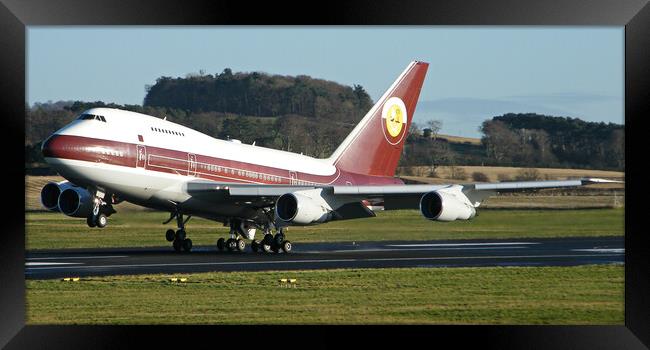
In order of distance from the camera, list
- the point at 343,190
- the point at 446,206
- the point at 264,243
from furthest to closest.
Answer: the point at 264,243, the point at 343,190, the point at 446,206

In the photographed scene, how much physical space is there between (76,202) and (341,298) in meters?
15.6

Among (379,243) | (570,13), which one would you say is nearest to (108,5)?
(570,13)

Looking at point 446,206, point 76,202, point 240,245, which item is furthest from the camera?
point 240,245

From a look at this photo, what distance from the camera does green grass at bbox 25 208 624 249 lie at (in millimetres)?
44062

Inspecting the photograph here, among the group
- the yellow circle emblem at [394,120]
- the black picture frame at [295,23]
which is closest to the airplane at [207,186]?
the yellow circle emblem at [394,120]

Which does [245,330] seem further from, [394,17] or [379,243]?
[379,243]

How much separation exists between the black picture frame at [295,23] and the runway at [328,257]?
937cm

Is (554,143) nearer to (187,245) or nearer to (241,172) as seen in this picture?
(241,172)

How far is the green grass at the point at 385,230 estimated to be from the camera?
44.1 m

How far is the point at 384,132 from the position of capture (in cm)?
4509

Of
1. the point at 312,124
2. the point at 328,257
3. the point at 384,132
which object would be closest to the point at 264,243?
the point at 328,257

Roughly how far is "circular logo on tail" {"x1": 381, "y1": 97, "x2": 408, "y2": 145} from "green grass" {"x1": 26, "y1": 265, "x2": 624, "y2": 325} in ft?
56.1

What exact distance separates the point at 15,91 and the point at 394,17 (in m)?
6.40

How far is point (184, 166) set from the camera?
118 ft
